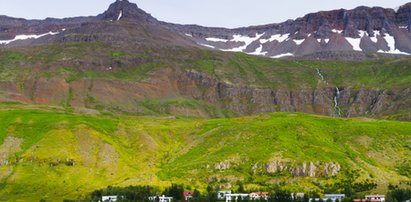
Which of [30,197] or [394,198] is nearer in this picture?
[394,198]

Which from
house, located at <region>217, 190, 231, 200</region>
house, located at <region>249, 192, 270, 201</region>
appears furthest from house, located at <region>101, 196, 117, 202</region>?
house, located at <region>249, 192, 270, 201</region>

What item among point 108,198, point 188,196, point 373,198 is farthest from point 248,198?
→ point 108,198

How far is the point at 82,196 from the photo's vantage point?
193625 mm

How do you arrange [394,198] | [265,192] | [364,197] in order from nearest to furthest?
1. [394,198]
2. [364,197]
3. [265,192]

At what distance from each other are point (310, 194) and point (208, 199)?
1473 inches

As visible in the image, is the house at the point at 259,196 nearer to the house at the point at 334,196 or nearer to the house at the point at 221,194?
the house at the point at 221,194

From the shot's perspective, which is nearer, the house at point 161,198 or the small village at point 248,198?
the small village at point 248,198

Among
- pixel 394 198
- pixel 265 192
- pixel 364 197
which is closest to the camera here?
pixel 394 198

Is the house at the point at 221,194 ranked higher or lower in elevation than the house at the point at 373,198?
lower

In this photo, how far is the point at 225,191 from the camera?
192500mm

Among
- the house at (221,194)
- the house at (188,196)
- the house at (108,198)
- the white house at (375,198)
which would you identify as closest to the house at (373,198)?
the white house at (375,198)

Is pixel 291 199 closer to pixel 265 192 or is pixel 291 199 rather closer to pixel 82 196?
pixel 265 192

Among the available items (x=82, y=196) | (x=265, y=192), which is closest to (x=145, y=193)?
(x=82, y=196)

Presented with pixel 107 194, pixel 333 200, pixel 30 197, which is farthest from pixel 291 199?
pixel 30 197
